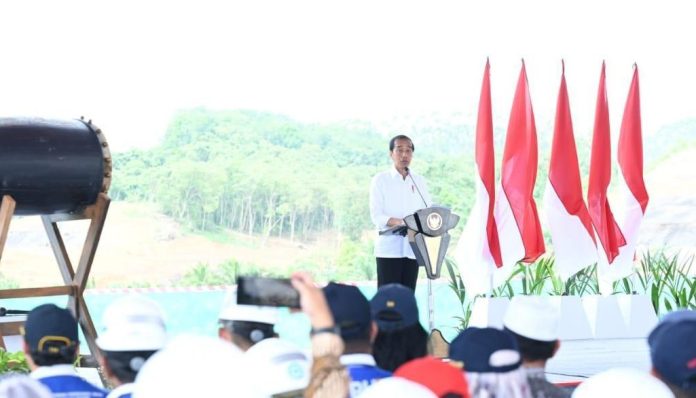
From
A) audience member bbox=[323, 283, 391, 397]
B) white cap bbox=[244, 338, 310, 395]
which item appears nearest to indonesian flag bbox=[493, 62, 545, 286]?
audience member bbox=[323, 283, 391, 397]

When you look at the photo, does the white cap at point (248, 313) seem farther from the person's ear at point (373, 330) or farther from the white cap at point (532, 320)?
the white cap at point (532, 320)

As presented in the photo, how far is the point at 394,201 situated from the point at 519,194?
0.82 m

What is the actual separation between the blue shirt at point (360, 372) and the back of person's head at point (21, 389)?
2.07ft

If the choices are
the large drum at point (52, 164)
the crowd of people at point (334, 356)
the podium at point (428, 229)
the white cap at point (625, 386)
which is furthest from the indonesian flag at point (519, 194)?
the white cap at point (625, 386)

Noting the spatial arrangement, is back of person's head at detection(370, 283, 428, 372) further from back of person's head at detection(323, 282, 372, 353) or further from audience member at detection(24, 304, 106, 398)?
audience member at detection(24, 304, 106, 398)

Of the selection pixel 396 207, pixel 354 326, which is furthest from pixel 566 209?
pixel 354 326

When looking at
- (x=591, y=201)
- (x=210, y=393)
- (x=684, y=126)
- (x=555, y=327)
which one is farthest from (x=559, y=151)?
(x=684, y=126)

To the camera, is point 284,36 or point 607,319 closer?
point 607,319

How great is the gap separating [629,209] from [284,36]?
485 inches

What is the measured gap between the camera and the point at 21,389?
75.6 inches

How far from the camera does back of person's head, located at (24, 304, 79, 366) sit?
251 centimetres

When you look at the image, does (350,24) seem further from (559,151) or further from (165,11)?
(559,151)

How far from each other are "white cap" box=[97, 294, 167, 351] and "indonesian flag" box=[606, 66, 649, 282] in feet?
15.4

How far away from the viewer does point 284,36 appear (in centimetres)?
1823
